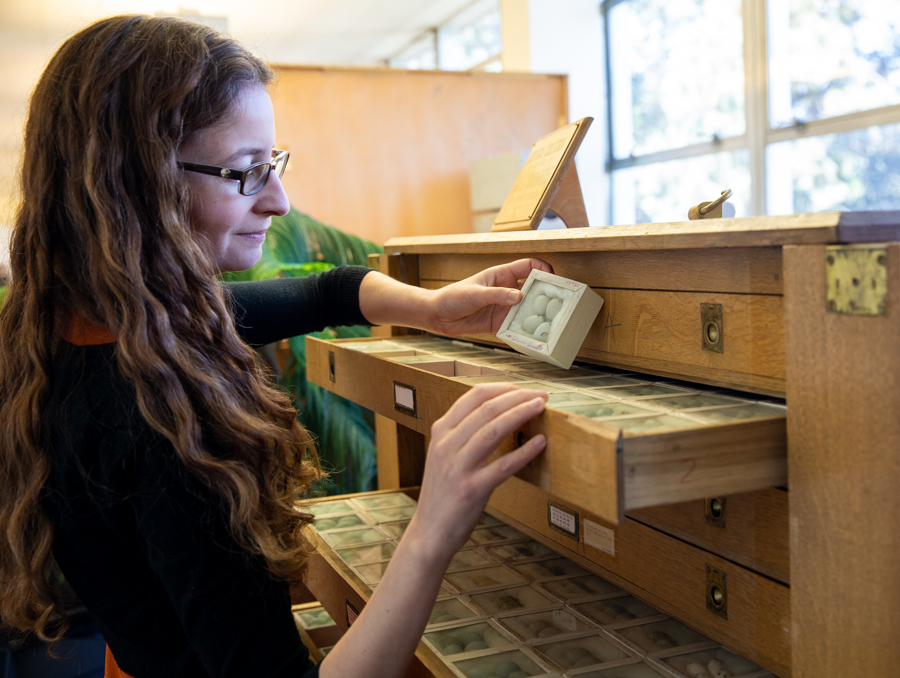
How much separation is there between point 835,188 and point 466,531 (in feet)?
11.1

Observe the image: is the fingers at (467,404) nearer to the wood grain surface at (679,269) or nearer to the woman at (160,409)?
the woman at (160,409)

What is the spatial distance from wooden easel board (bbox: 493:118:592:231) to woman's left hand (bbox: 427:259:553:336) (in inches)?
5.4

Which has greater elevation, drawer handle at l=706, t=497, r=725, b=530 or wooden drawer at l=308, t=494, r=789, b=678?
drawer handle at l=706, t=497, r=725, b=530

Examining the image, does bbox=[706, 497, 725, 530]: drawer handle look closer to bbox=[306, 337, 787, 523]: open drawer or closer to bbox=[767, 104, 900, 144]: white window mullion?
bbox=[306, 337, 787, 523]: open drawer

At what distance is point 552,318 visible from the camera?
103 centimetres

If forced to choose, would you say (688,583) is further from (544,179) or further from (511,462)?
(544,179)

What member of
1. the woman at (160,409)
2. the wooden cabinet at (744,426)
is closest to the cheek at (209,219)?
the woman at (160,409)

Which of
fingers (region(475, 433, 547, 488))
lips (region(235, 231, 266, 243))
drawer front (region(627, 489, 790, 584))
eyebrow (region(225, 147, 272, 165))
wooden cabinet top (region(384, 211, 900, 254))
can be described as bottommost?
drawer front (region(627, 489, 790, 584))

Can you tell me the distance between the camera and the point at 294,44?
9.20 meters

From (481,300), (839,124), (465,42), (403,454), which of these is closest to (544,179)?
(481,300)

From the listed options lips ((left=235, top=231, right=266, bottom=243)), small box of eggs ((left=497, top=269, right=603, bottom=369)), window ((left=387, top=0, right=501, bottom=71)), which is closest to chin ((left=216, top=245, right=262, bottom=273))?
lips ((left=235, top=231, right=266, bottom=243))

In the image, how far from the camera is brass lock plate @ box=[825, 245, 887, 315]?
0.66 m

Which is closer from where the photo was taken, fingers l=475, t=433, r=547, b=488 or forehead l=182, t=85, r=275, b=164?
fingers l=475, t=433, r=547, b=488

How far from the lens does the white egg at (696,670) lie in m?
0.96
